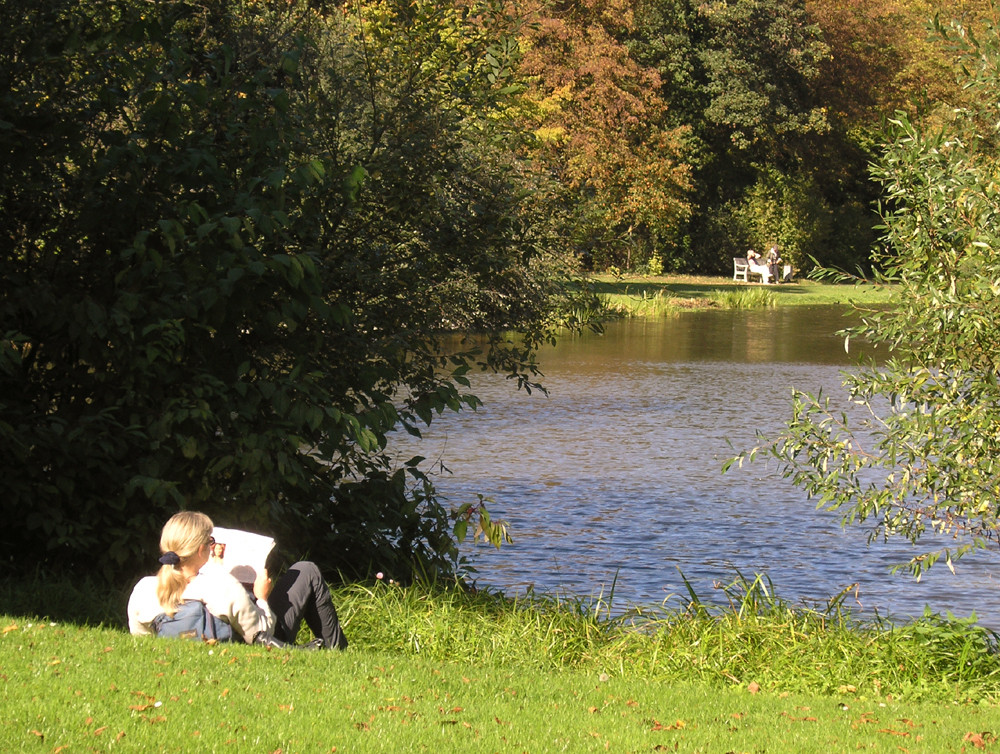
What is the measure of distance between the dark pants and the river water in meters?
2.97

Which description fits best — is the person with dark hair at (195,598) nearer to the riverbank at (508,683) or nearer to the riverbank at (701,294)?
the riverbank at (508,683)

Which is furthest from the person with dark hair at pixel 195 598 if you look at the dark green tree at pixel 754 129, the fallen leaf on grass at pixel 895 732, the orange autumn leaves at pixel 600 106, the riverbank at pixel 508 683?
the dark green tree at pixel 754 129

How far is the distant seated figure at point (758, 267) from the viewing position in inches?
2296

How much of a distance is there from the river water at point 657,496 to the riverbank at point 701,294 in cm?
1393

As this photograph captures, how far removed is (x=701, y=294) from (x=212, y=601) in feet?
146

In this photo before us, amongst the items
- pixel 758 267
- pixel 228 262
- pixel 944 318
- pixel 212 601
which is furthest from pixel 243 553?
pixel 758 267

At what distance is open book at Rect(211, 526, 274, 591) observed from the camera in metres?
7.19

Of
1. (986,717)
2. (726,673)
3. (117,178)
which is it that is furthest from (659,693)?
(117,178)

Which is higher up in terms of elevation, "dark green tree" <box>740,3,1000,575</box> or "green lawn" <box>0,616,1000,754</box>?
"dark green tree" <box>740,3,1000,575</box>

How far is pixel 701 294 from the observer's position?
165ft

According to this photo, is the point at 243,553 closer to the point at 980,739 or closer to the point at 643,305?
the point at 980,739

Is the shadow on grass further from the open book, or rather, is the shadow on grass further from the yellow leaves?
the yellow leaves

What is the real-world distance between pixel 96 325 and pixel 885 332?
4.94 meters

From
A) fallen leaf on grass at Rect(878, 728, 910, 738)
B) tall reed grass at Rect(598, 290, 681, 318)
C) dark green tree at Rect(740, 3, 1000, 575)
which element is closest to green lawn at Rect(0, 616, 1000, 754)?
fallen leaf on grass at Rect(878, 728, 910, 738)
